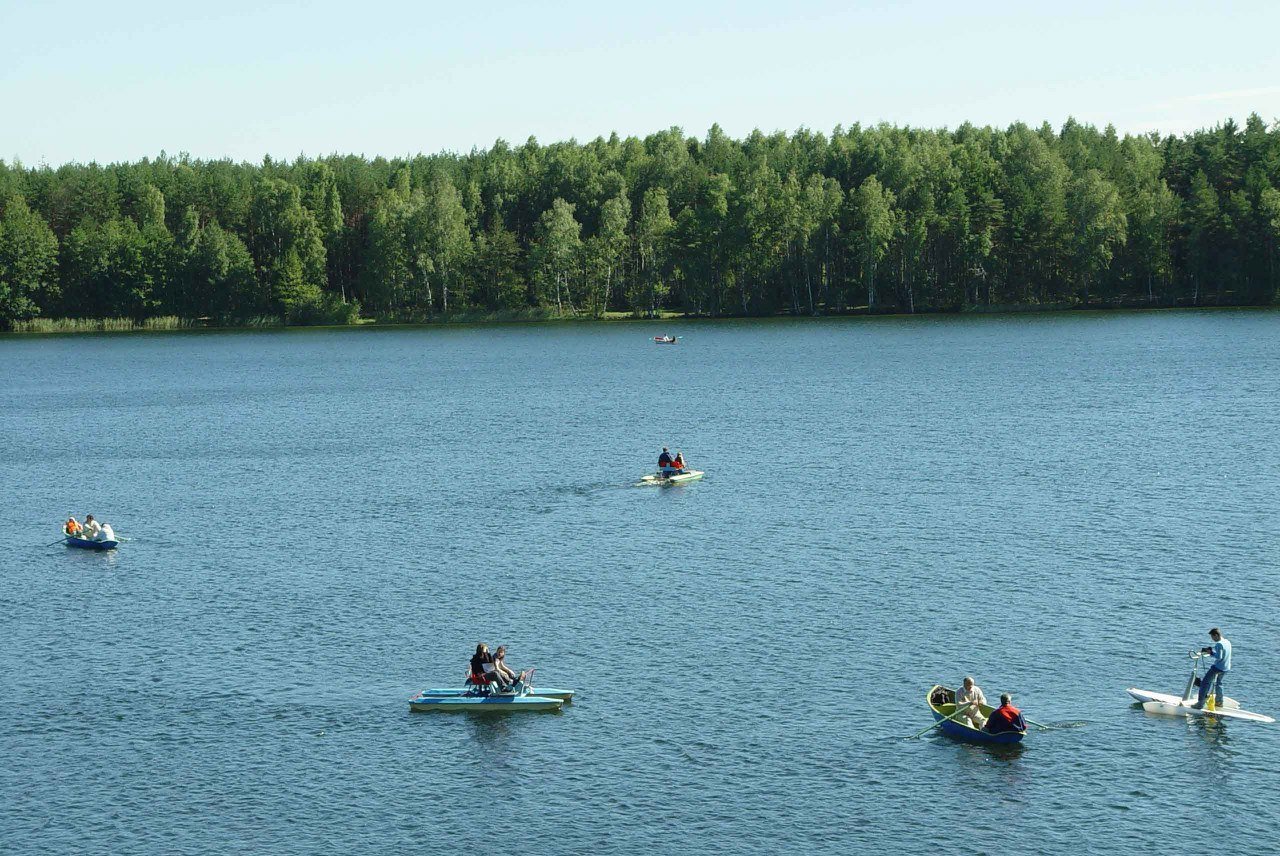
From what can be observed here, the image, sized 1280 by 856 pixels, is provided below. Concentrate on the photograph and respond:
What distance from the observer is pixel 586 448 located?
98875 mm

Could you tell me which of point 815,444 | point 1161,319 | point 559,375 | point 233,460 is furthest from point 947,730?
point 1161,319

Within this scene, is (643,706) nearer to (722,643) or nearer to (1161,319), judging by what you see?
(722,643)

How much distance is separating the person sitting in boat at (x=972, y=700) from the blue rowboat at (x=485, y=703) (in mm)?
12853

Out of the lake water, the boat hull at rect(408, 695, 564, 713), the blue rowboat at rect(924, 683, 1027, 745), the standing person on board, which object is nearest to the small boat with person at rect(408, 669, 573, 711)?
the boat hull at rect(408, 695, 564, 713)

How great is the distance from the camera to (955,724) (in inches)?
1656

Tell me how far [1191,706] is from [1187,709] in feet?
0.59

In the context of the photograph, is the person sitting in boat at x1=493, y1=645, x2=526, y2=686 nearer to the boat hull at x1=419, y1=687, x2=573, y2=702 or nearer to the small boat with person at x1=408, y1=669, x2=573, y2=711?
the small boat with person at x1=408, y1=669, x2=573, y2=711

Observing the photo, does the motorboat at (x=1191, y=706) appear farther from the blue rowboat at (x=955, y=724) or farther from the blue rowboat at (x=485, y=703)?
the blue rowboat at (x=485, y=703)

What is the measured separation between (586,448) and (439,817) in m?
61.7

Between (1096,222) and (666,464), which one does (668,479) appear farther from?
(1096,222)

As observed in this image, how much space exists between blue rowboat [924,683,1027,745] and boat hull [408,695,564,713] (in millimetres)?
12054

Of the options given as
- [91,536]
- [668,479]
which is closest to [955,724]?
[668,479]

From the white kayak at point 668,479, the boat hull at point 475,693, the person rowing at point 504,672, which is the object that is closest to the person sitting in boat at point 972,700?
the boat hull at point 475,693

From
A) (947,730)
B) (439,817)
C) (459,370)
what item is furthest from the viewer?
(459,370)
